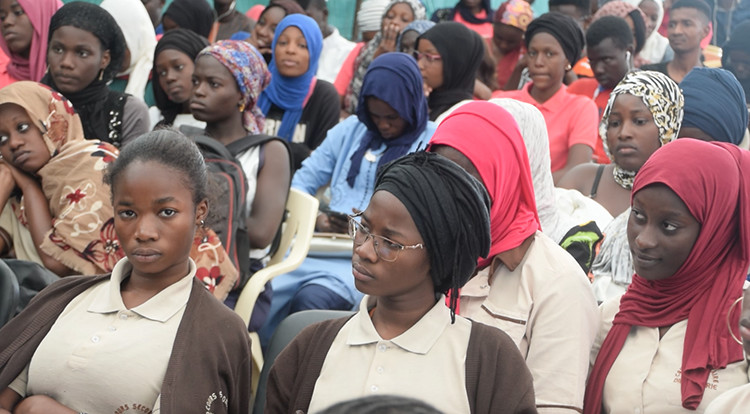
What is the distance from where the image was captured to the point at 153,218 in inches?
102

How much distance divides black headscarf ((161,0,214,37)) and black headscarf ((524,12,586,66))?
2.60m

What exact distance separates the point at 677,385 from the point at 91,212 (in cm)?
214

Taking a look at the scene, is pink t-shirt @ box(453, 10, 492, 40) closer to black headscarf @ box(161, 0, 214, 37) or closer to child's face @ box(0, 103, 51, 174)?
black headscarf @ box(161, 0, 214, 37)

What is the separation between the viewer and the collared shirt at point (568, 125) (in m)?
5.41

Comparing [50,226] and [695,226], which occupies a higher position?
[695,226]

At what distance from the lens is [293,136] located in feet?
18.9

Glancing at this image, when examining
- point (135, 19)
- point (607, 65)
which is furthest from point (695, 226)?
point (135, 19)

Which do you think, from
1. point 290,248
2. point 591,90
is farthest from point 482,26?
point 290,248

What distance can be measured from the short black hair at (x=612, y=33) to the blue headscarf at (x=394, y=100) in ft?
6.61

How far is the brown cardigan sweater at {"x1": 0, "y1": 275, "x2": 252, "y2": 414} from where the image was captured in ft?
8.05

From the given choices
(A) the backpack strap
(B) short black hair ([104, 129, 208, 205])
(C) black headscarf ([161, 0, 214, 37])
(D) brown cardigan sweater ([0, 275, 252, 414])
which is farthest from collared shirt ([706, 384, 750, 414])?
(C) black headscarf ([161, 0, 214, 37])

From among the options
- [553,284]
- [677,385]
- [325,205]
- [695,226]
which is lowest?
[325,205]

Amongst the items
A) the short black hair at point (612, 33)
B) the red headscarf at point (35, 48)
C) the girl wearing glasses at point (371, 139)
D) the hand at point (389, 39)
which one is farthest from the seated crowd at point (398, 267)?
the hand at point (389, 39)

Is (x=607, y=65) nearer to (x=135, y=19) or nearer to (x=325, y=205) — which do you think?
(x=325, y=205)
